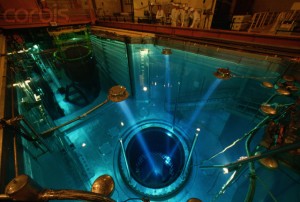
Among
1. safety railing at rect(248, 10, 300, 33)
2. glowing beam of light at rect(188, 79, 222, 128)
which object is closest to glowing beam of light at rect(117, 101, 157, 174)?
glowing beam of light at rect(188, 79, 222, 128)

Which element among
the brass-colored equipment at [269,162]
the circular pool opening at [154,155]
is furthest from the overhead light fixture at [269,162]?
the circular pool opening at [154,155]

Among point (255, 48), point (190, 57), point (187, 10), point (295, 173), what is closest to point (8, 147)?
point (295, 173)

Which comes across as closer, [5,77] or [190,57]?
[5,77]

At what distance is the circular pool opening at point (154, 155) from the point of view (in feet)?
18.4

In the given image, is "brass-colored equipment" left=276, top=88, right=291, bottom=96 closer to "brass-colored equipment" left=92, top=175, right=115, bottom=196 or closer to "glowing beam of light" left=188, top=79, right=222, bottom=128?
"glowing beam of light" left=188, top=79, right=222, bottom=128

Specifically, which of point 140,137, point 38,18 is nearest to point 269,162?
point 140,137

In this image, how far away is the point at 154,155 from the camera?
7215 mm

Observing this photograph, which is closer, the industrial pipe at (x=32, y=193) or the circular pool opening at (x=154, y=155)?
the industrial pipe at (x=32, y=193)

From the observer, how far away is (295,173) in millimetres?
2277

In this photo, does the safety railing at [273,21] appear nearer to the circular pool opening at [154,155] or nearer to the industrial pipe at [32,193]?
the circular pool opening at [154,155]

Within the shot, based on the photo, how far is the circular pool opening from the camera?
18.4 ft

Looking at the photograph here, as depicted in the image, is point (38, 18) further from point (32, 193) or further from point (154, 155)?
point (32, 193)

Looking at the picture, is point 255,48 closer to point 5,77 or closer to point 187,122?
point 187,122

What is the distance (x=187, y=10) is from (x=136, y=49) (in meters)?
4.75
